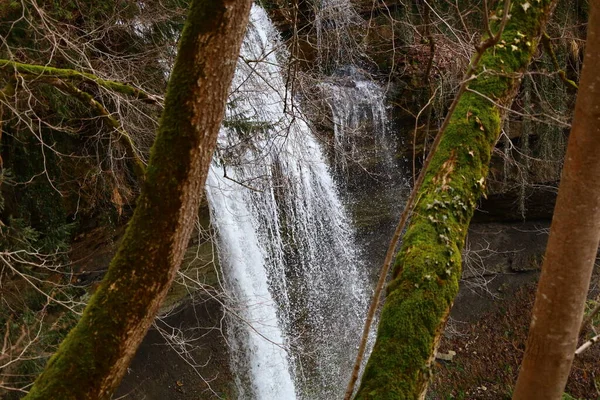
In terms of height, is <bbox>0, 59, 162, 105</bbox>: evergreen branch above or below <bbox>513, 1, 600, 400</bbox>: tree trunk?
above

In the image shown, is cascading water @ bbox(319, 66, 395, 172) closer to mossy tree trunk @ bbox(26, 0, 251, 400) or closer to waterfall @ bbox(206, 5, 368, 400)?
waterfall @ bbox(206, 5, 368, 400)

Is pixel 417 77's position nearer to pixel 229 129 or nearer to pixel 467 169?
pixel 229 129

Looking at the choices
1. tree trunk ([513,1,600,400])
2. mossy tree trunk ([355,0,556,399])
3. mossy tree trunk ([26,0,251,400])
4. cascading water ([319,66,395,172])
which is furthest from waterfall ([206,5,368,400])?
tree trunk ([513,1,600,400])

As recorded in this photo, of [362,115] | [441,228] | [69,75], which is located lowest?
[441,228]

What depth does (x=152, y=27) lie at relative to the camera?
7453mm

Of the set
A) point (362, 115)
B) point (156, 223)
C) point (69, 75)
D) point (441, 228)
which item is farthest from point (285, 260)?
point (156, 223)

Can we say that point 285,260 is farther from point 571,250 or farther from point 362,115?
point 571,250

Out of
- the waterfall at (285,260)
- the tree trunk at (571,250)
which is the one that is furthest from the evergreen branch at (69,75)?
the waterfall at (285,260)

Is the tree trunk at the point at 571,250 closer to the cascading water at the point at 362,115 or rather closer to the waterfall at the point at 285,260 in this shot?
the waterfall at the point at 285,260

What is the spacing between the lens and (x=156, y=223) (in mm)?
2311

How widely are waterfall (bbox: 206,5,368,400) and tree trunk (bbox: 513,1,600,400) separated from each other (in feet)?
20.5

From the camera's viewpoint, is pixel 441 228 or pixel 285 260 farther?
pixel 285 260

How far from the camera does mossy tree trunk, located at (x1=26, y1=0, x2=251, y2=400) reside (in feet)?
7.41

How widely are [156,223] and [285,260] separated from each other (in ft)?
24.5
